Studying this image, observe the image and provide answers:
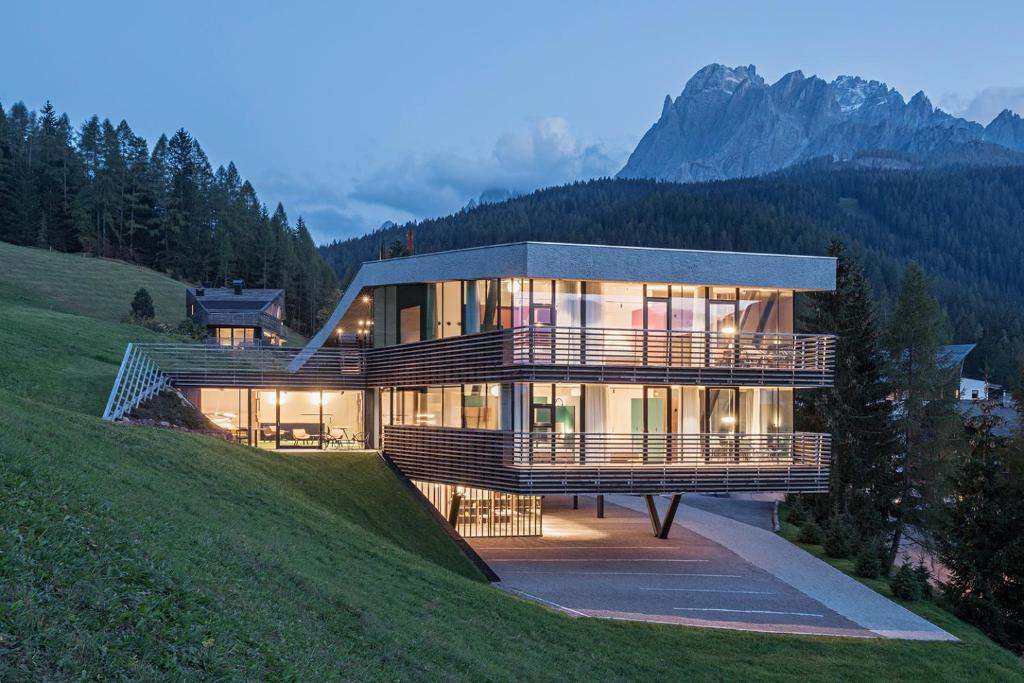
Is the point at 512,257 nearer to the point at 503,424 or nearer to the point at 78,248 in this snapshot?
the point at 503,424

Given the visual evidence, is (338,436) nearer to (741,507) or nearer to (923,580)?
(923,580)

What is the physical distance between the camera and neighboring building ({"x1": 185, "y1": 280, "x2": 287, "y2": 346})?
197 ft

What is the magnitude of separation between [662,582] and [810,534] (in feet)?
29.9

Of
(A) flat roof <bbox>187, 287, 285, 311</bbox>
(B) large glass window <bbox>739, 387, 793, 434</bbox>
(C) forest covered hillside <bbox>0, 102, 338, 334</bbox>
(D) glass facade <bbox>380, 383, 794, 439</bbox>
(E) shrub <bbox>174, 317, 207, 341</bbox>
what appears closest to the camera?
(D) glass facade <bbox>380, 383, 794, 439</bbox>

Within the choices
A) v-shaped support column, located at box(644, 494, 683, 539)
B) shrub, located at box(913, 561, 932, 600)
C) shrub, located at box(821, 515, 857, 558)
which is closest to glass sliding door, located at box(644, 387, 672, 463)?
v-shaped support column, located at box(644, 494, 683, 539)

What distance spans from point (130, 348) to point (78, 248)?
2600 inches

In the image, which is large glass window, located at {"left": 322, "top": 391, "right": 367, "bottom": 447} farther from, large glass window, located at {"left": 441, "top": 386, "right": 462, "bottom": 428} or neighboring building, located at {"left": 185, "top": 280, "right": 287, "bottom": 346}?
neighboring building, located at {"left": 185, "top": 280, "right": 287, "bottom": 346}

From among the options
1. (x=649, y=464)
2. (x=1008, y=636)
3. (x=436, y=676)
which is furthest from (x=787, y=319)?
(x=436, y=676)

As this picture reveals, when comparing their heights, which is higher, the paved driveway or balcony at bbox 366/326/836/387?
balcony at bbox 366/326/836/387

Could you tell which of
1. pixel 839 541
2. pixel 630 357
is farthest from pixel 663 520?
pixel 630 357

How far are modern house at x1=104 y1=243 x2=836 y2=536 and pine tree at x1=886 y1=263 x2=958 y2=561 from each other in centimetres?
→ 1677

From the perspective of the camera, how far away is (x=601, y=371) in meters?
22.3

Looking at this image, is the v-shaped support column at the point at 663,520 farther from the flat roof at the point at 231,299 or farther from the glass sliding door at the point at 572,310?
the flat roof at the point at 231,299

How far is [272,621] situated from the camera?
8969 mm
